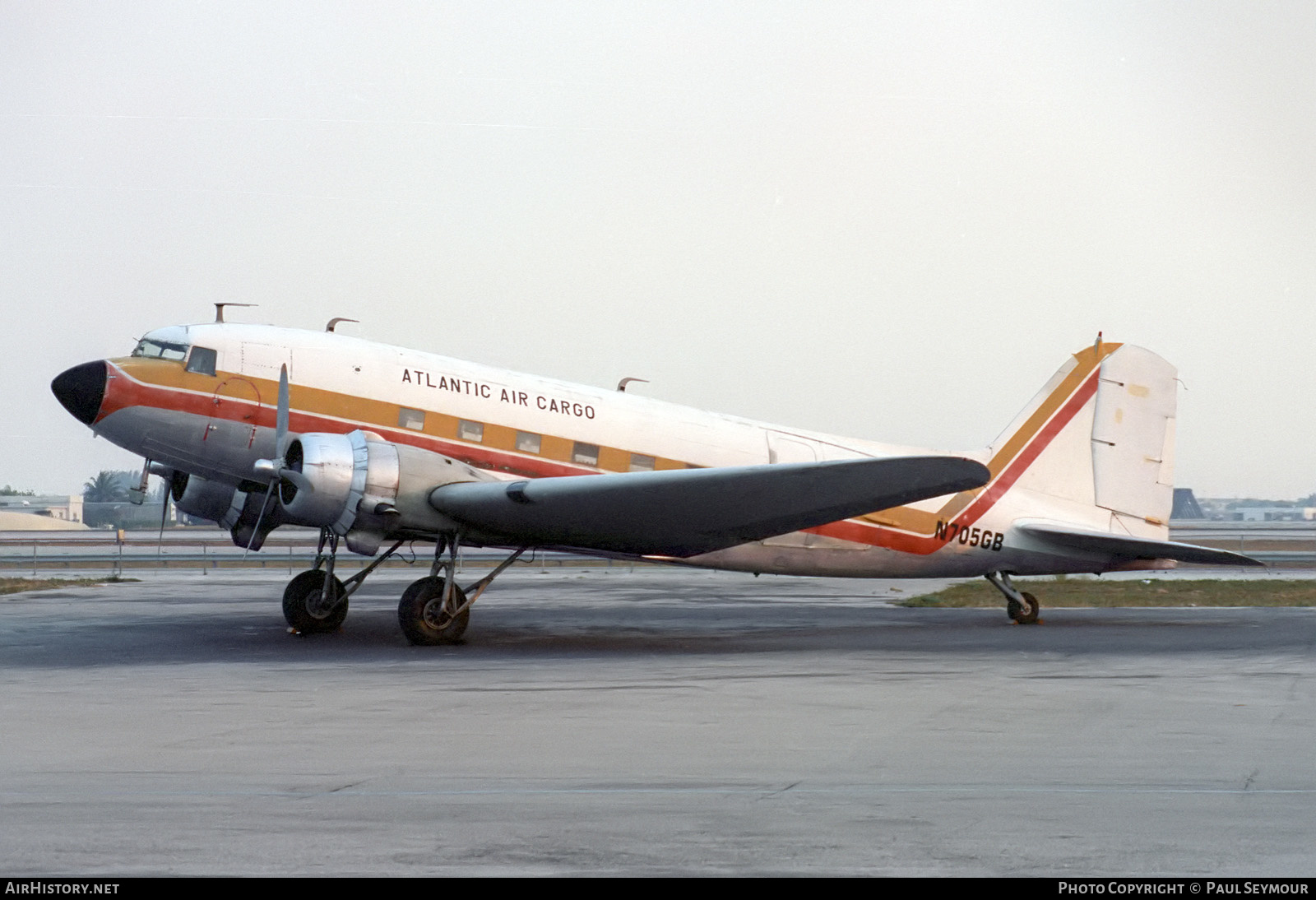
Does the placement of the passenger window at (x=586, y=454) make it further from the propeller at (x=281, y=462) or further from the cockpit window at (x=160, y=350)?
the cockpit window at (x=160, y=350)

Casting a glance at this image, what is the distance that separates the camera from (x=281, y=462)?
16359mm

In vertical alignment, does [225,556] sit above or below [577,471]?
below

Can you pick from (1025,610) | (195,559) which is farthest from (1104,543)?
(195,559)

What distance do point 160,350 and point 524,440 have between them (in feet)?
16.5

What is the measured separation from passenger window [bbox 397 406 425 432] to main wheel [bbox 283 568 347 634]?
271 centimetres

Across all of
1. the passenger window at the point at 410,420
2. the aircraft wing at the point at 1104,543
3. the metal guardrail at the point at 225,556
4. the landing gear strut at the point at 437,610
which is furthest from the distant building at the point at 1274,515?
the landing gear strut at the point at 437,610

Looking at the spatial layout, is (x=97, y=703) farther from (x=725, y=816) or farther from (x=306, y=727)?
(x=725, y=816)

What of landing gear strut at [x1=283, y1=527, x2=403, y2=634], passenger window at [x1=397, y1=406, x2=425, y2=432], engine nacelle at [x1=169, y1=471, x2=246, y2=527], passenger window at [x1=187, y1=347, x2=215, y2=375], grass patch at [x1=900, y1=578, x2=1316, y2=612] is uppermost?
passenger window at [x1=187, y1=347, x2=215, y2=375]

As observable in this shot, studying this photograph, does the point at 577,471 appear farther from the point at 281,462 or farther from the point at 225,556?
the point at 225,556

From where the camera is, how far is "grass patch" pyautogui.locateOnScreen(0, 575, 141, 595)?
96.7 ft

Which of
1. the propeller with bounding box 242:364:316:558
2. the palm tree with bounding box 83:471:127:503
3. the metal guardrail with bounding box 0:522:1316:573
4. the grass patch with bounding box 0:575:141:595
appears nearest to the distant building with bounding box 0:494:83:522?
the palm tree with bounding box 83:471:127:503

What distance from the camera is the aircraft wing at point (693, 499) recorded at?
1522 centimetres

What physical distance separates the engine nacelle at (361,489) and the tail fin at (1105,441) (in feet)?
32.8

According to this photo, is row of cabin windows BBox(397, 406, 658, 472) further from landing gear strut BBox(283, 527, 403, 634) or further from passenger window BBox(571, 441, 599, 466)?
landing gear strut BBox(283, 527, 403, 634)
